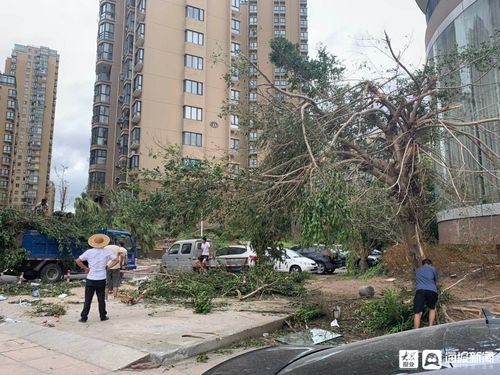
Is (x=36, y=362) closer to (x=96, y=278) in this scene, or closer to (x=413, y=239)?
(x=96, y=278)

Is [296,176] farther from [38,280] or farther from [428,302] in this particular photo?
[38,280]

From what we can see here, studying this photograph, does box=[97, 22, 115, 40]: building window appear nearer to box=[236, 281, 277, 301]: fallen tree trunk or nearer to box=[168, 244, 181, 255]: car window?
box=[168, 244, 181, 255]: car window

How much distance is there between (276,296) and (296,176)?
481 cm

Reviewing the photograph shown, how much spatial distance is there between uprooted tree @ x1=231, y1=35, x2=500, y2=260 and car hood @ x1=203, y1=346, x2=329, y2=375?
17.3 feet

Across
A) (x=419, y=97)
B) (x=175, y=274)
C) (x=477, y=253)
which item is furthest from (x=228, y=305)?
(x=477, y=253)

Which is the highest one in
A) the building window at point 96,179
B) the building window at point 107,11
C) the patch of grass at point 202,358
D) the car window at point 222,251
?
the building window at point 107,11

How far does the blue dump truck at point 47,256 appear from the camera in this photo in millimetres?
16703

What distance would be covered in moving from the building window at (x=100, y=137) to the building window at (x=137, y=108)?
12.5m

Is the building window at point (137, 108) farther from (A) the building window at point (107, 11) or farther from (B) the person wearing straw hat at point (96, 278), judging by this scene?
A: (B) the person wearing straw hat at point (96, 278)

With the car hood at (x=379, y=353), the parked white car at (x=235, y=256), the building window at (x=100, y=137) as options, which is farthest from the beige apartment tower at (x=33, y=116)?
the car hood at (x=379, y=353)

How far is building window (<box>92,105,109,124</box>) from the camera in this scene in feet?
204

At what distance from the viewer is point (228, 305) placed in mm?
11453

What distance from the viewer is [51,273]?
57.0ft

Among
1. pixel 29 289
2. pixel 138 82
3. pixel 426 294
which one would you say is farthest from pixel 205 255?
pixel 138 82
